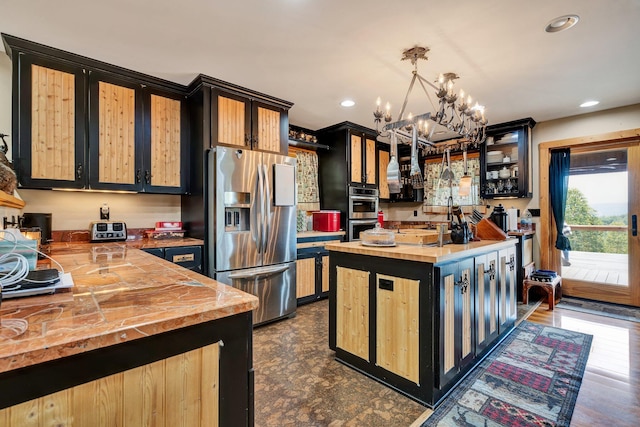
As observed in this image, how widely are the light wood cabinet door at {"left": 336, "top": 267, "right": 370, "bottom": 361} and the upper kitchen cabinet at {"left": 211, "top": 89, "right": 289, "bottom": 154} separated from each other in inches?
70.2

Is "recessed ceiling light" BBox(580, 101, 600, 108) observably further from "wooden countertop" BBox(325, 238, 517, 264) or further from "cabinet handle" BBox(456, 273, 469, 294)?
"cabinet handle" BBox(456, 273, 469, 294)

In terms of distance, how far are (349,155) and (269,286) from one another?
2.31 m

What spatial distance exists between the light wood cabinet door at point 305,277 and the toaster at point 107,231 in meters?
1.91

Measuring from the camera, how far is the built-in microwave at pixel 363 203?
460 centimetres

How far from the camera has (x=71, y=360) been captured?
73 cm

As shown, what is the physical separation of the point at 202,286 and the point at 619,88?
14.6 ft

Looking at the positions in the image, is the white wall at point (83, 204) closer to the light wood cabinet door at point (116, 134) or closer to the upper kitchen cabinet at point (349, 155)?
the light wood cabinet door at point (116, 134)

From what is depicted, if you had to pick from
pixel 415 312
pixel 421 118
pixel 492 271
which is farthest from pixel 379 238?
pixel 492 271

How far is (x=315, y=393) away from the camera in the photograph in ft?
6.68

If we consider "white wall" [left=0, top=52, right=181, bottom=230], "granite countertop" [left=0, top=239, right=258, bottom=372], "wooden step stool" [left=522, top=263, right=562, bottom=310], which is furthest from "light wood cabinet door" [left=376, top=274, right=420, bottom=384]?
"wooden step stool" [left=522, top=263, right=562, bottom=310]

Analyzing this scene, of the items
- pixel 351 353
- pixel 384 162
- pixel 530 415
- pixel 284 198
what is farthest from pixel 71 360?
pixel 384 162

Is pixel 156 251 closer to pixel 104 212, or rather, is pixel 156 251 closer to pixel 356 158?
pixel 104 212

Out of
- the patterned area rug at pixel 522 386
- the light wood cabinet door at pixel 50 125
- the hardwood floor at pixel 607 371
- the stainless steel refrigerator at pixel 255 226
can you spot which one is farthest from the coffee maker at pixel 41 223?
the hardwood floor at pixel 607 371

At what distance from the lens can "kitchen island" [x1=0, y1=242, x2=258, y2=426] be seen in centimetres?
68
